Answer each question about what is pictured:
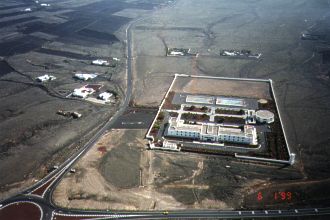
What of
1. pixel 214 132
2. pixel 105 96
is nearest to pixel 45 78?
pixel 105 96

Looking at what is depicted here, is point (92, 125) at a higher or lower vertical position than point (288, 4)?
lower

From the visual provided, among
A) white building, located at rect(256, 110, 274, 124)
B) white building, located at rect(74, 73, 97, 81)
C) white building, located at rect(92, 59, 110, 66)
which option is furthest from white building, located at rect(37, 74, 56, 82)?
white building, located at rect(256, 110, 274, 124)

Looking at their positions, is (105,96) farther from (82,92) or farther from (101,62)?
(101,62)

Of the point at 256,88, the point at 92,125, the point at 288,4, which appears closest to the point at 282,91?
the point at 256,88

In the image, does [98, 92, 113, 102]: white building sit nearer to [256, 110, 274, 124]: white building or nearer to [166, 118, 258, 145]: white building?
[166, 118, 258, 145]: white building

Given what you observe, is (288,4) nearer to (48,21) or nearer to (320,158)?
(48,21)

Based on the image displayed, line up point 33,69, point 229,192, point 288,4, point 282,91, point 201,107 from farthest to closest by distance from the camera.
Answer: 1. point 288,4
2. point 33,69
3. point 282,91
4. point 201,107
5. point 229,192

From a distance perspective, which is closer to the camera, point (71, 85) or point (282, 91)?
point (282, 91)

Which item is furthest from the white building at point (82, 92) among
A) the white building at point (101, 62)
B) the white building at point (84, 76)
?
the white building at point (101, 62)

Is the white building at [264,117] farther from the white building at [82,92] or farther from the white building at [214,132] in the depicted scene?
the white building at [82,92]
